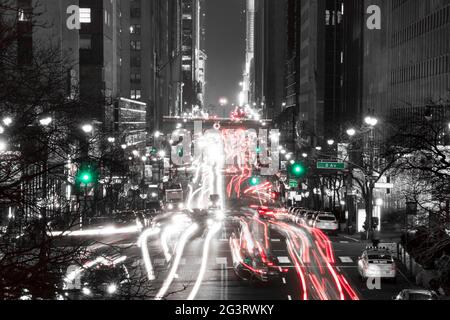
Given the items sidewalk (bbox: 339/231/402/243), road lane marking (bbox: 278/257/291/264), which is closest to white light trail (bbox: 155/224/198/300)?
road lane marking (bbox: 278/257/291/264)

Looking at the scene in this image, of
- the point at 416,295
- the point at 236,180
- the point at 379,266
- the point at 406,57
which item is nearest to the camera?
the point at 416,295

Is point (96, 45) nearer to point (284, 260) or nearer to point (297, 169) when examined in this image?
point (297, 169)

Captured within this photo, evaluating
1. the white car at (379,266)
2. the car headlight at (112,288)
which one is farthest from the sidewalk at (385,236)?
the car headlight at (112,288)

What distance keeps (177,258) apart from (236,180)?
320 ft

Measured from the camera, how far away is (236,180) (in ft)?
471

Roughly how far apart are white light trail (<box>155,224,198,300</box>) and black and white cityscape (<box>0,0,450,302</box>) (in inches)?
5.1

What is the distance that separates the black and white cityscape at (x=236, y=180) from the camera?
1623 centimetres

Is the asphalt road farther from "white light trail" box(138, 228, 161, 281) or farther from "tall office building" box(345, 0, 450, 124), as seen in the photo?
"tall office building" box(345, 0, 450, 124)

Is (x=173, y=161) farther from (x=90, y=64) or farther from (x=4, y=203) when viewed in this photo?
(x=4, y=203)

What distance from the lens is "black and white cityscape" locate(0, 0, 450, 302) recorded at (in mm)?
16234

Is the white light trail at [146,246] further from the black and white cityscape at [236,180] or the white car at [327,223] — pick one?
the white car at [327,223]

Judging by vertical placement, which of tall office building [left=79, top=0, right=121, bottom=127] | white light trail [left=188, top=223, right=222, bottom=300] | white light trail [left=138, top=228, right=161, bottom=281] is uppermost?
tall office building [left=79, top=0, right=121, bottom=127]

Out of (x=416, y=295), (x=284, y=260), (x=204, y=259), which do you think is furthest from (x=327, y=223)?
(x=416, y=295)
